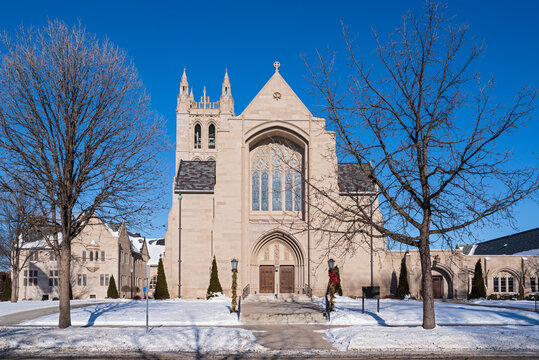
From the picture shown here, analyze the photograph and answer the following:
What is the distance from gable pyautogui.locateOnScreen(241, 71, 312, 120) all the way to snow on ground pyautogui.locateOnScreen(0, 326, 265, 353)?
910 inches

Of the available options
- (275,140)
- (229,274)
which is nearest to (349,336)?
(229,274)

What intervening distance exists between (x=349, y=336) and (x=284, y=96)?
2463 centimetres

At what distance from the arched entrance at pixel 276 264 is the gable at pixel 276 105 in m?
8.52

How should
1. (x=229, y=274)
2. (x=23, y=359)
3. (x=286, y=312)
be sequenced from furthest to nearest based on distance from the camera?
(x=229, y=274), (x=286, y=312), (x=23, y=359)

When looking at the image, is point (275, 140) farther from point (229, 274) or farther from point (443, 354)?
point (443, 354)

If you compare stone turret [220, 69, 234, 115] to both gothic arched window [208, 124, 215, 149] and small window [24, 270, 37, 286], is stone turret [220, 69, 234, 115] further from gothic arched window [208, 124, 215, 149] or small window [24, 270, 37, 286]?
small window [24, 270, 37, 286]

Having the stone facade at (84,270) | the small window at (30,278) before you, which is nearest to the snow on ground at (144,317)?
the stone facade at (84,270)

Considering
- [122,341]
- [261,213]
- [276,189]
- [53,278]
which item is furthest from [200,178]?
[122,341]

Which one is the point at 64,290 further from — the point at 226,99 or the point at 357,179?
the point at 226,99

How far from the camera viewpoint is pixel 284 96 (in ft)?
131

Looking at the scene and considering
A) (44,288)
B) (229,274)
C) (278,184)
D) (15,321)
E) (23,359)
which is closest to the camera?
(23,359)

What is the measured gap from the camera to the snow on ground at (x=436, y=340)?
16281mm

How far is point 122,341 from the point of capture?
667 inches

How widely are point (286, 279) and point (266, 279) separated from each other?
1.47m
